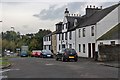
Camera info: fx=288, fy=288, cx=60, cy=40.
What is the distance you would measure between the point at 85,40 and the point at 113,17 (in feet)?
22.2

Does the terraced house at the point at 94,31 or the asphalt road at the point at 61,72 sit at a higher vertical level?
the terraced house at the point at 94,31

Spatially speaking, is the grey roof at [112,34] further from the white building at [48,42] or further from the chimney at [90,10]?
the white building at [48,42]

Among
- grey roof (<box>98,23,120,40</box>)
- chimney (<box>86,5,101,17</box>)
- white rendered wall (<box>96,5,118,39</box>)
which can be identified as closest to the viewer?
grey roof (<box>98,23,120,40</box>)

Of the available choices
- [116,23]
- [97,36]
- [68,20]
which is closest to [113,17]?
[116,23]

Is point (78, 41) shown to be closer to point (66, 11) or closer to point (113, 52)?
point (66, 11)

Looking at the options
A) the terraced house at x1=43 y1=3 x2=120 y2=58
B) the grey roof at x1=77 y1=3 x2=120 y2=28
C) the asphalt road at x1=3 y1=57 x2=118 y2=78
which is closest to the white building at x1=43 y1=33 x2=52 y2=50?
the terraced house at x1=43 y1=3 x2=120 y2=58

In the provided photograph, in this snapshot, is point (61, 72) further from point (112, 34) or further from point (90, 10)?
point (90, 10)

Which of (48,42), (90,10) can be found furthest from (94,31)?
(48,42)


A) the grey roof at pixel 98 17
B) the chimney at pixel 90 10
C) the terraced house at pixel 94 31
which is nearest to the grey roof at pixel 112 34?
the terraced house at pixel 94 31

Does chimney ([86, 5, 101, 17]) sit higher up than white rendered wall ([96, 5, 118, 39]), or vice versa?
chimney ([86, 5, 101, 17])

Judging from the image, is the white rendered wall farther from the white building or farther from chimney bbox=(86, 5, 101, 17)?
the white building

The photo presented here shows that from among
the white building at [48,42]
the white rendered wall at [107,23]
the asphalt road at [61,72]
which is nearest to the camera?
the asphalt road at [61,72]

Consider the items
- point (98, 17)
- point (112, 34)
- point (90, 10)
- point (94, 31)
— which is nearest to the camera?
point (112, 34)

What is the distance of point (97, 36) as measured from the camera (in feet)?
149
